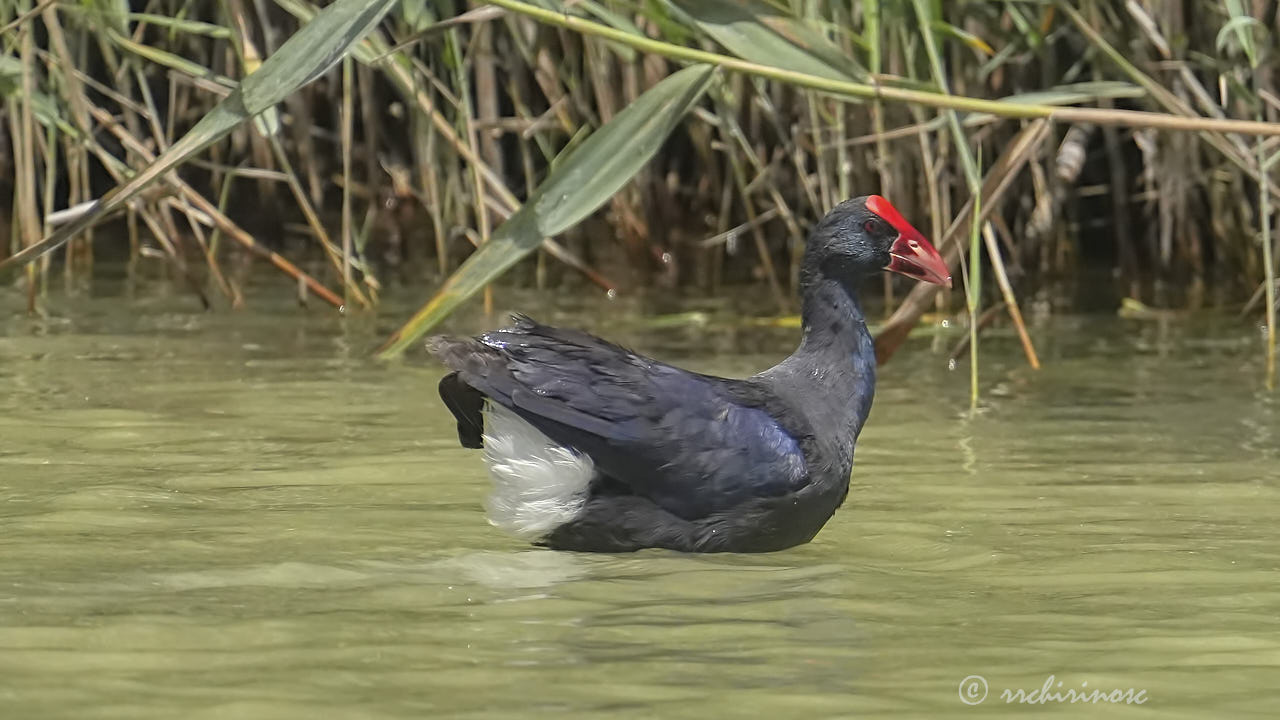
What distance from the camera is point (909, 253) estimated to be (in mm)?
3988

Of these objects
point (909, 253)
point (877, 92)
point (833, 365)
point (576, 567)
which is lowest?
point (576, 567)

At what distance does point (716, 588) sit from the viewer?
322cm

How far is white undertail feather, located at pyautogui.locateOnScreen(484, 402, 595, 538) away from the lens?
3436 millimetres

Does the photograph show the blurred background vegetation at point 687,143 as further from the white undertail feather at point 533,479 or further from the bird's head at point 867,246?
the white undertail feather at point 533,479

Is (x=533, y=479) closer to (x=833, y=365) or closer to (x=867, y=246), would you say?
(x=833, y=365)

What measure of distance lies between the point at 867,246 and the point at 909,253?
0.10m

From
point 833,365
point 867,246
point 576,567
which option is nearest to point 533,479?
point 576,567

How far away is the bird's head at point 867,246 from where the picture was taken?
12.9 ft

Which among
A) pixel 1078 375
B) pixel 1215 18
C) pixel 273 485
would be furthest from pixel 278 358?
pixel 1215 18

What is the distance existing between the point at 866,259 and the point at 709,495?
29.7 inches

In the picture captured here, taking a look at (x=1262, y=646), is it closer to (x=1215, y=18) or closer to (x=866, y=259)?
(x=866, y=259)

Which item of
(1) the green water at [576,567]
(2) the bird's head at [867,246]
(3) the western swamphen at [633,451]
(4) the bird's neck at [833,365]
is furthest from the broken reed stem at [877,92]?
(1) the green water at [576,567]

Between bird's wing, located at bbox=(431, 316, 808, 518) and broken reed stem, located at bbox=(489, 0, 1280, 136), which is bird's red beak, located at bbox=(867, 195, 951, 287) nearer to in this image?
broken reed stem, located at bbox=(489, 0, 1280, 136)

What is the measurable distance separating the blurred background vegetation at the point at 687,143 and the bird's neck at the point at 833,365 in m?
0.45
